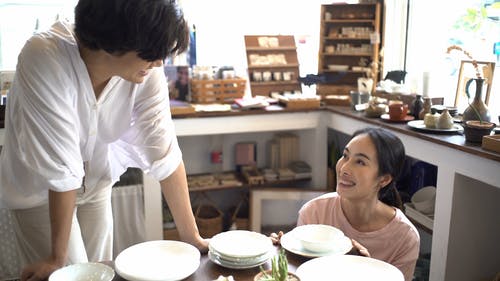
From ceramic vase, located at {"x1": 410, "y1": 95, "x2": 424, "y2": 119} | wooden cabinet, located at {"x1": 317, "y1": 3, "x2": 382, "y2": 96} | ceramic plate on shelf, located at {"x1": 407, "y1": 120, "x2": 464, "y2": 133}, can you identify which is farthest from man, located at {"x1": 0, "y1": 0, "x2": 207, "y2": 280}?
wooden cabinet, located at {"x1": 317, "y1": 3, "x2": 382, "y2": 96}

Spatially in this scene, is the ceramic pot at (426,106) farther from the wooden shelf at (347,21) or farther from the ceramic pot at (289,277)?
the ceramic pot at (289,277)

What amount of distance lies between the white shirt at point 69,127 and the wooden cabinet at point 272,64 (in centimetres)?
154

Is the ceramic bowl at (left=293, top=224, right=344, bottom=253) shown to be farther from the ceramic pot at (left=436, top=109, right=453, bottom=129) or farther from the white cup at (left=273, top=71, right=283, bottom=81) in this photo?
the white cup at (left=273, top=71, right=283, bottom=81)

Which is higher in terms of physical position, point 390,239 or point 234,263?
point 234,263

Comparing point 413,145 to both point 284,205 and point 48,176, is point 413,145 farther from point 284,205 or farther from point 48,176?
point 48,176

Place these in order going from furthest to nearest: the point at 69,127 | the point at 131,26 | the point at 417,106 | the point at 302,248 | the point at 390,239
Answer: the point at 417,106, the point at 390,239, the point at 302,248, the point at 69,127, the point at 131,26

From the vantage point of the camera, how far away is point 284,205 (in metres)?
3.24


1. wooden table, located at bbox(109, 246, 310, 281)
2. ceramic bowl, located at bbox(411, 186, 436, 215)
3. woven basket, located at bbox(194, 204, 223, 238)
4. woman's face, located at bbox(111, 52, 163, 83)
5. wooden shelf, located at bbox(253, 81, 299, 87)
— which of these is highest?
woman's face, located at bbox(111, 52, 163, 83)

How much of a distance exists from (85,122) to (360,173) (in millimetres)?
868

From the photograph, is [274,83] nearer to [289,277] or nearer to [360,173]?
[360,173]

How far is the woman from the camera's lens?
152cm

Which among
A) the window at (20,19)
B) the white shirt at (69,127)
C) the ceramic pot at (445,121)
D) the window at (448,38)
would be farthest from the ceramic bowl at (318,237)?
the window at (20,19)

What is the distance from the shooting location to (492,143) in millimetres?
1704

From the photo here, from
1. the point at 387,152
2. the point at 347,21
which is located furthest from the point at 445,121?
the point at 347,21
